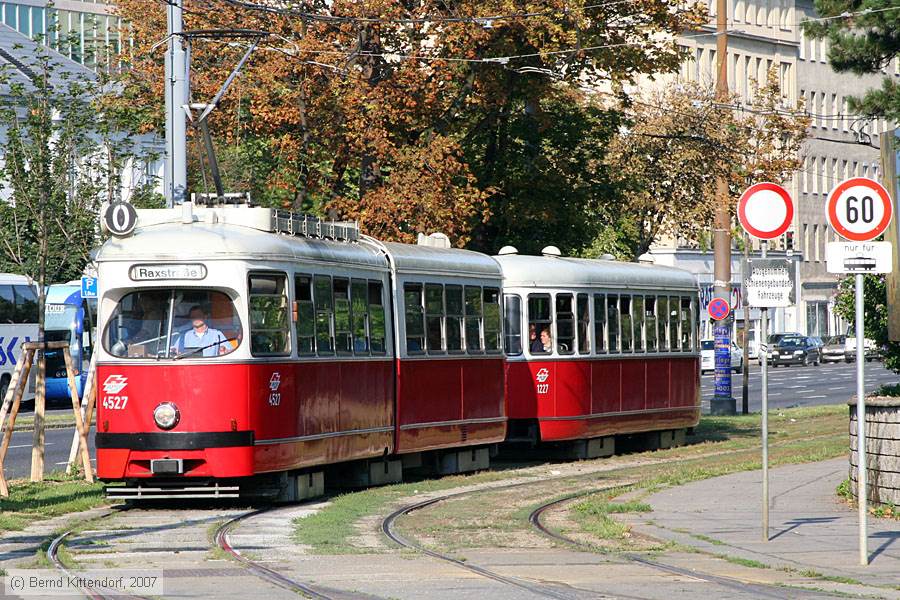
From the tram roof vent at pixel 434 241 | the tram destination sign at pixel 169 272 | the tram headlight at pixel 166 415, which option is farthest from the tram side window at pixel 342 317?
the tram roof vent at pixel 434 241

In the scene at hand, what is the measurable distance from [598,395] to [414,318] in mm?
5632

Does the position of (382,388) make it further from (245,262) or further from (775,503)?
(775,503)

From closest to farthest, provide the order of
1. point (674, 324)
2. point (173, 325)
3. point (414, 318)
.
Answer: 1. point (173, 325)
2. point (414, 318)
3. point (674, 324)

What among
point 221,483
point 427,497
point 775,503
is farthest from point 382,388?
point 775,503

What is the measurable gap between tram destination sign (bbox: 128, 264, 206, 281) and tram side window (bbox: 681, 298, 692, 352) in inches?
547

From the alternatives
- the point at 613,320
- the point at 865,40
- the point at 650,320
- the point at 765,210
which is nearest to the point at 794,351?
the point at 650,320

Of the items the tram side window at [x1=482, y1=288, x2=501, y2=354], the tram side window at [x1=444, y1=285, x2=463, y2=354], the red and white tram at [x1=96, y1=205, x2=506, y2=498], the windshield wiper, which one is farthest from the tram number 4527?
the tram side window at [x1=482, y1=288, x2=501, y2=354]

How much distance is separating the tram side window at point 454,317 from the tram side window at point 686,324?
797 centimetres

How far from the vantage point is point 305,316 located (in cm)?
1853

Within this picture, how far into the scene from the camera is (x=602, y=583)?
12133mm

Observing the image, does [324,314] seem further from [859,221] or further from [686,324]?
[686,324]

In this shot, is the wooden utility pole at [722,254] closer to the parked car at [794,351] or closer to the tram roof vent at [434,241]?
the tram roof vent at [434,241]

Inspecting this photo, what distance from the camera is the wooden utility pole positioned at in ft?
126

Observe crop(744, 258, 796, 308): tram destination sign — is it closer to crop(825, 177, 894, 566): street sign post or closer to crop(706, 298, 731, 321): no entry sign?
crop(825, 177, 894, 566): street sign post
